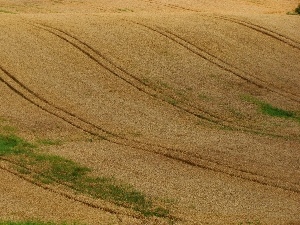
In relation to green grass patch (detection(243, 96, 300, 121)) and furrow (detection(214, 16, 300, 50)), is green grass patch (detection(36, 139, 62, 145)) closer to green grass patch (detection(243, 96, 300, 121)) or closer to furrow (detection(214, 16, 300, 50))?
green grass patch (detection(243, 96, 300, 121))

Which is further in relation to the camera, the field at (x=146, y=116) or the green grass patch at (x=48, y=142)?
the green grass patch at (x=48, y=142)

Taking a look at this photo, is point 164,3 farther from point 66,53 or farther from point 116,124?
point 116,124

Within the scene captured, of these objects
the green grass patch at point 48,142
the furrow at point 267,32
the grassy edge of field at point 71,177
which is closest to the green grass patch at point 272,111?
the furrow at point 267,32

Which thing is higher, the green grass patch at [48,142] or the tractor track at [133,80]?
the tractor track at [133,80]

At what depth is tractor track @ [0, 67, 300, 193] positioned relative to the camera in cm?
1942

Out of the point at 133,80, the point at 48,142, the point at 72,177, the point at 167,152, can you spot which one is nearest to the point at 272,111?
the point at 133,80

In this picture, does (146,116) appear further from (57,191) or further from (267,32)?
(267,32)

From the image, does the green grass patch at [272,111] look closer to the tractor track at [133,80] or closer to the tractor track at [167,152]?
the tractor track at [133,80]

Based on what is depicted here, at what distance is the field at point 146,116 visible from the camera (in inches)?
684

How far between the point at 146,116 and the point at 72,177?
5915mm

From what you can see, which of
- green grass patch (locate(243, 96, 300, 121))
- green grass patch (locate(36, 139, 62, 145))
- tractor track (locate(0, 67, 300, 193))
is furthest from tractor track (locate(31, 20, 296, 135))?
green grass patch (locate(36, 139, 62, 145))

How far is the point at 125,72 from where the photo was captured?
27844 millimetres

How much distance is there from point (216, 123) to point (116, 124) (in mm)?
3446

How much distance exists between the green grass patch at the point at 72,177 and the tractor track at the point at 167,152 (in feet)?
8.01
